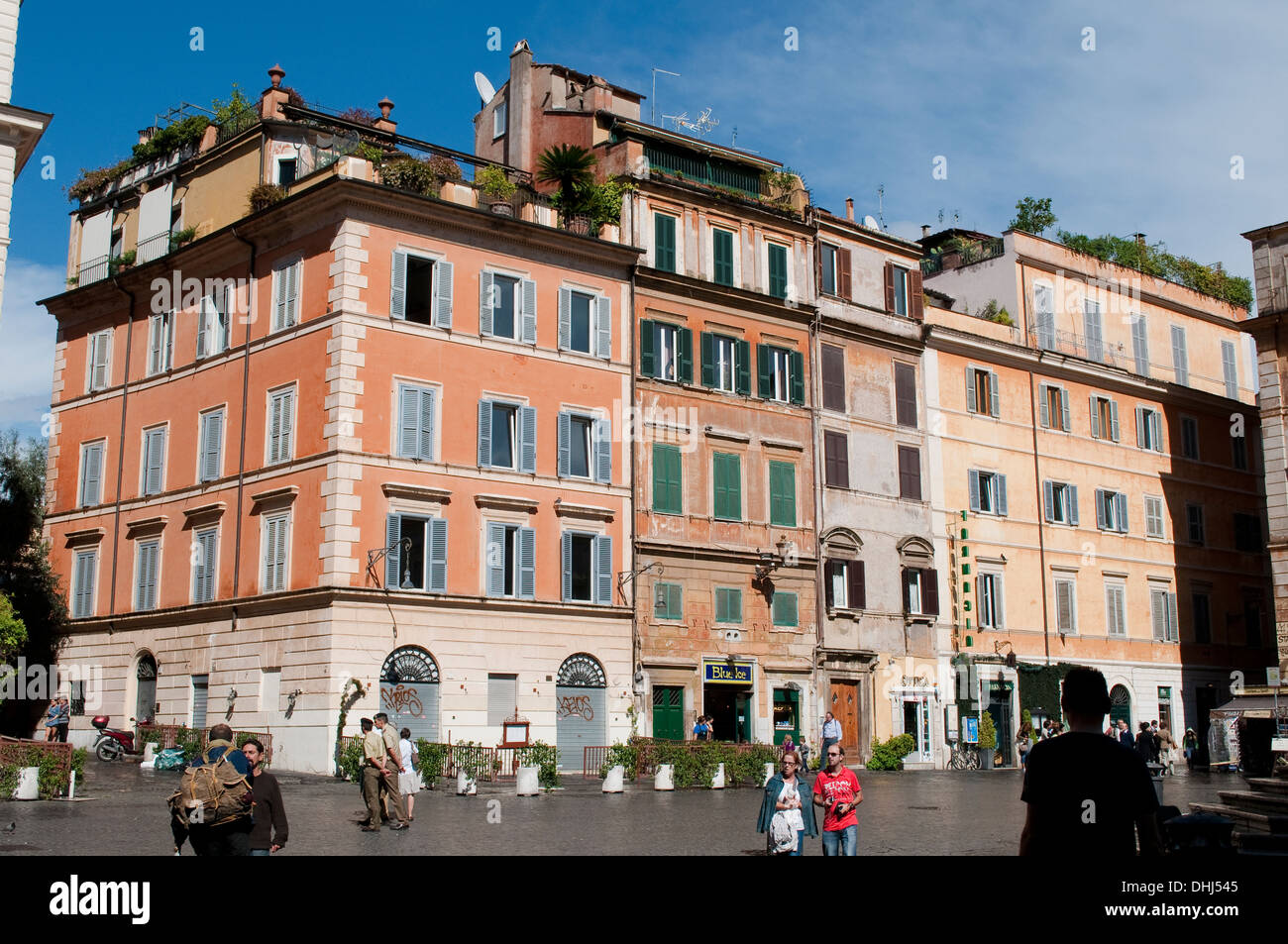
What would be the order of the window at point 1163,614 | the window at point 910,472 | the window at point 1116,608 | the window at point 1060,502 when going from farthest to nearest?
the window at point 1163,614 < the window at point 1116,608 < the window at point 1060,502 < the window at point 910,472

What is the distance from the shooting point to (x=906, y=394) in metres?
46.2

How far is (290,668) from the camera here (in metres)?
33.5

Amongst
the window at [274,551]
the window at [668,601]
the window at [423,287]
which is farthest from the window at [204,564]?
the window at [668,601]

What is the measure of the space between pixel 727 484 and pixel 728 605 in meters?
3.52

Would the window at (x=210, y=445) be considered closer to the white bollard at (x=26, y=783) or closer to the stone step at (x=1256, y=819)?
the white bollard at (x=26, y=783)

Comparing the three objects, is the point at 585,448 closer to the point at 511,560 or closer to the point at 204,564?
the point at 511,560

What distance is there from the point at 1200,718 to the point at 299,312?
120 ft

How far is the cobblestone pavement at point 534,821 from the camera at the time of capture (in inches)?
739

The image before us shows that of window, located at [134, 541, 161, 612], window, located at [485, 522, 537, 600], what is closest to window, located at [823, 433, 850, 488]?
window, located at [485, 522, 537, 600]

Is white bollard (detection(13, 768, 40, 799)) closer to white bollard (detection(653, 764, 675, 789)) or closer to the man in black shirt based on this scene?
white bollard (detection(653, 764, 675, 789))

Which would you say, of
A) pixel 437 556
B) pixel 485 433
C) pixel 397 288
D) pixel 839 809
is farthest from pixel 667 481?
pixel 839 809

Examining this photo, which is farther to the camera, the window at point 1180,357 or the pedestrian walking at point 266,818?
the window at point 1180,357

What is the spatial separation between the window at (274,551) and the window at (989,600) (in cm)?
2321
